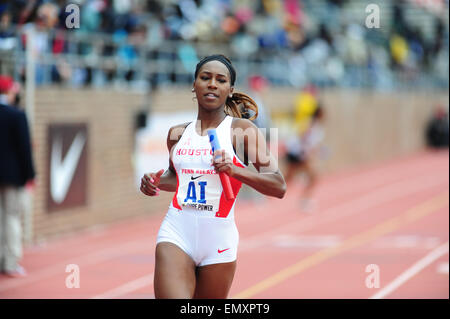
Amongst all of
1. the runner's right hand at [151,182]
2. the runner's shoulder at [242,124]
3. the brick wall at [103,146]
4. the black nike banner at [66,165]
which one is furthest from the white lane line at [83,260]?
the runner's shoulder at [242,124]

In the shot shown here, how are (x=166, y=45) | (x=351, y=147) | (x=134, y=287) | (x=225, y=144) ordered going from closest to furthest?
(x=225, y=144), (x=134, y=287), (x=166, y=45), (x=351, y=147)

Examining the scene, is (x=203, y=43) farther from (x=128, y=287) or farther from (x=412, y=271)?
(x=128, y=287)

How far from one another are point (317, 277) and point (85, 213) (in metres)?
4.99

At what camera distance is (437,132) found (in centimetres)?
3862

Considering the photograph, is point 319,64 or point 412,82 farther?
point 412,82

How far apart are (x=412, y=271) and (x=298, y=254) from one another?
6.49ft

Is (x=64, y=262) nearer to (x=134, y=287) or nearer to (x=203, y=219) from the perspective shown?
(x=134, y=287)

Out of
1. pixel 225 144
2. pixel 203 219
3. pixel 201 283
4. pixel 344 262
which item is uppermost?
pixel 225 144

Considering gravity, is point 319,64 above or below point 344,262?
above

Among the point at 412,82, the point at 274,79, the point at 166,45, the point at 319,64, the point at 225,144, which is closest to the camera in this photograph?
the point at 225,144

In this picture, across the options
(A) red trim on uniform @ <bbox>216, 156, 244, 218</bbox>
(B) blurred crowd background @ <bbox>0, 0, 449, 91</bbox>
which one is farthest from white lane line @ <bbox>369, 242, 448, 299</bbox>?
(B) blurred crowd background @ <bbox>0, 0, 449, 91</bbox>

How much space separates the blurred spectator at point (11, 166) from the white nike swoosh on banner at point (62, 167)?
2.77m

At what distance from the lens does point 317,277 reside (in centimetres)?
1041

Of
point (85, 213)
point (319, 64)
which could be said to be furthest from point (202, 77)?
point (319, 64)
